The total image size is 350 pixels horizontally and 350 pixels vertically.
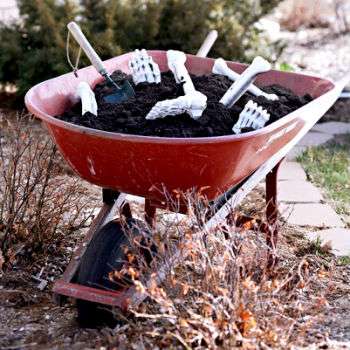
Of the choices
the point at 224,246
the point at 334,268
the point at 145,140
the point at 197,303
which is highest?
the point at 145,140

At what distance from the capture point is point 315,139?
6.07m

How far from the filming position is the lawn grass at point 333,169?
496 cm

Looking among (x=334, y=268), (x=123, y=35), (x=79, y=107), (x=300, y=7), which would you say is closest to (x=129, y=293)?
(x=79, y=107)

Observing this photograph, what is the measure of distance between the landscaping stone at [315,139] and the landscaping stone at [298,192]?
81 centimetres

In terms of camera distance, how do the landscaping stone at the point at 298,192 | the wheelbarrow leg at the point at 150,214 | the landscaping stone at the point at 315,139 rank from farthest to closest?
the landscaping stone at the point at 315,139 < the landscaping stone at the point at 298,192 < the wheelbarrow leg at the point at 150,214

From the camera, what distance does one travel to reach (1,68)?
6406 millimetres

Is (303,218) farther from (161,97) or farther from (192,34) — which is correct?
(192,34)

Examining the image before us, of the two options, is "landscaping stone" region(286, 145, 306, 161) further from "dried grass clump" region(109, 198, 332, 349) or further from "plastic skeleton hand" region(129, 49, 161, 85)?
"dried grass clump" region(109, 198, 332, 349)

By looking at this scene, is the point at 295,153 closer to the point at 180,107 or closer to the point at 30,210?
the point at 30,210

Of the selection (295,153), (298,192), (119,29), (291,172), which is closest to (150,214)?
(298,192)

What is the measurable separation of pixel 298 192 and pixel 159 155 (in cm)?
231

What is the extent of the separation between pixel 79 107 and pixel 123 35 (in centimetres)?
281

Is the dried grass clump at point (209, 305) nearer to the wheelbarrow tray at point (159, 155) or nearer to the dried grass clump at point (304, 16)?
the wheelbarrow tray at point (159, 155)

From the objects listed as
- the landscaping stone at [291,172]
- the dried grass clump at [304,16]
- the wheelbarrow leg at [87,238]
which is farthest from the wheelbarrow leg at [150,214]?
the dried grass clump at [304,16]
